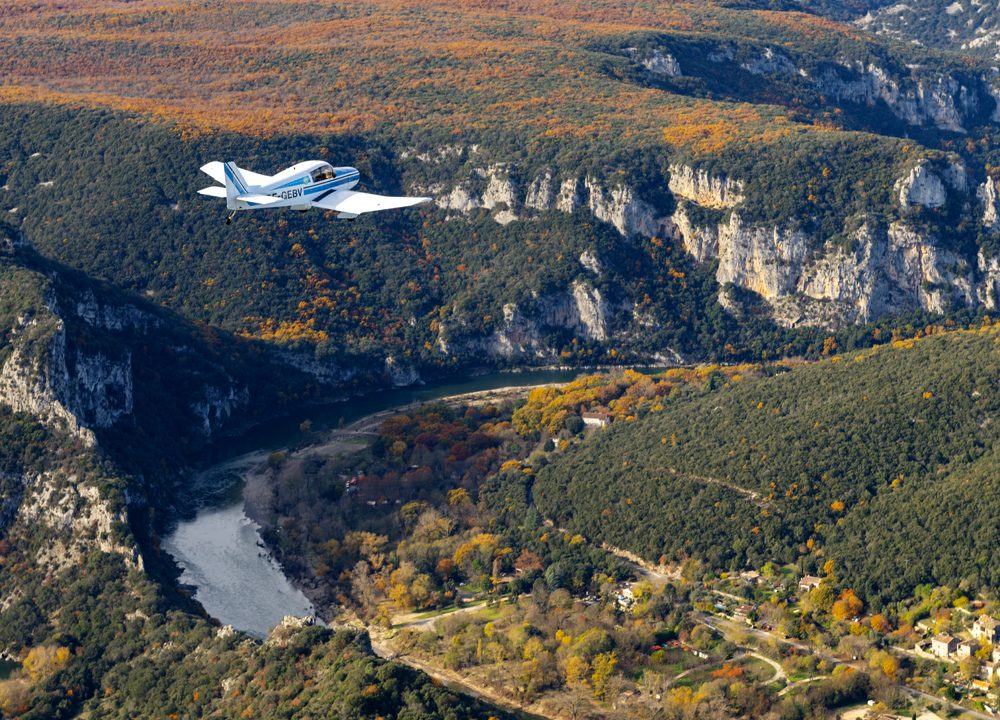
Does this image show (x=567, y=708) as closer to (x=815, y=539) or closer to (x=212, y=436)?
(x=815, y=539)

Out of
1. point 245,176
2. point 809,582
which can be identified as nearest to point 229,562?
point 245,176

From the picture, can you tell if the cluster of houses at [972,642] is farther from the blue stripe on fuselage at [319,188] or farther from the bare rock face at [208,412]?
the bare rock face at [208,412]

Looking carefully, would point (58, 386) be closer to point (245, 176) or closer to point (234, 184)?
point (245, 176)

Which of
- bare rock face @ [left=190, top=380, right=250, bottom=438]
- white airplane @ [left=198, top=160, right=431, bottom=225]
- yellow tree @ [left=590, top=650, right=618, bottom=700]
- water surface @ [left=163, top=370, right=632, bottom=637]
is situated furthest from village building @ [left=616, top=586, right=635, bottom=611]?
bare rock face @ [left=190, top=380, right=250, bottom=438]

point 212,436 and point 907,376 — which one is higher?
point 907,376

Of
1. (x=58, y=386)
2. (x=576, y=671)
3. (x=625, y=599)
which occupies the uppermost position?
(x=58, y=386)

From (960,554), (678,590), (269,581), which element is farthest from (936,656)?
(269,581)

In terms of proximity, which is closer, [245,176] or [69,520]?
[245,176]

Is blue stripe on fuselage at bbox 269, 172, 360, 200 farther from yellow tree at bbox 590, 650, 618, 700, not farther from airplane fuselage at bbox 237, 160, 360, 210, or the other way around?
yellow tree at bbox 590, 650, 618, 700
